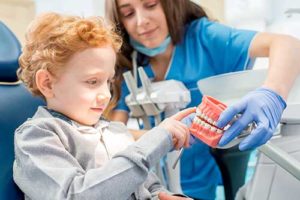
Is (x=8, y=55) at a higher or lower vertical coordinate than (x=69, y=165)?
higher

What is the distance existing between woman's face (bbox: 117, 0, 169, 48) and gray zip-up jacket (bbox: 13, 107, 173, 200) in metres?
Answer: 0.64

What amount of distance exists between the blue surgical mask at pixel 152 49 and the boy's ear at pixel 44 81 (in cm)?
61

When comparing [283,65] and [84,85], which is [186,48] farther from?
[84,85]

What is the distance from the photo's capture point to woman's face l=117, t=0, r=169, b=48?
1.35 m

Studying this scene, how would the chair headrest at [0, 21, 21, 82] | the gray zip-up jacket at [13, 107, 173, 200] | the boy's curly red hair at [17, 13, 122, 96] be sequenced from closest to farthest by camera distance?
the gray zip-up jacket at [13, 107, 173, 200] < the boy's curly red hair at [17, 13, 122, 96] < the chair headrest at [0, 21, 21, 82]

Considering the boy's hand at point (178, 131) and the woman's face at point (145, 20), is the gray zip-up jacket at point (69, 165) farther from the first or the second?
the woman's face at point (145, 20)

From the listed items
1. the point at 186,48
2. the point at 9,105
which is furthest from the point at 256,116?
the point at 186,48

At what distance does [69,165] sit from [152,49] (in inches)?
29.8

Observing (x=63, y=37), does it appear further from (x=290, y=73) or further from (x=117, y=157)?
(x=290, y=73)

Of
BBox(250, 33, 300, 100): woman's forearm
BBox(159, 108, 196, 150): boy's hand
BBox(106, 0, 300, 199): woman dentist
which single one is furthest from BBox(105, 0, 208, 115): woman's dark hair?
BBox(159, 108, 196, 150): boy's hand

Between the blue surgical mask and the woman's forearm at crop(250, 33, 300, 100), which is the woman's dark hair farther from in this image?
the woman's forearm at crop(250, 33, 300, 100)

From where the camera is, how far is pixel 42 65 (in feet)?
2.83

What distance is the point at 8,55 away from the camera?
3.29 ft

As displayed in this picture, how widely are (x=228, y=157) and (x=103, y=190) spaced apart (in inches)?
27.8
